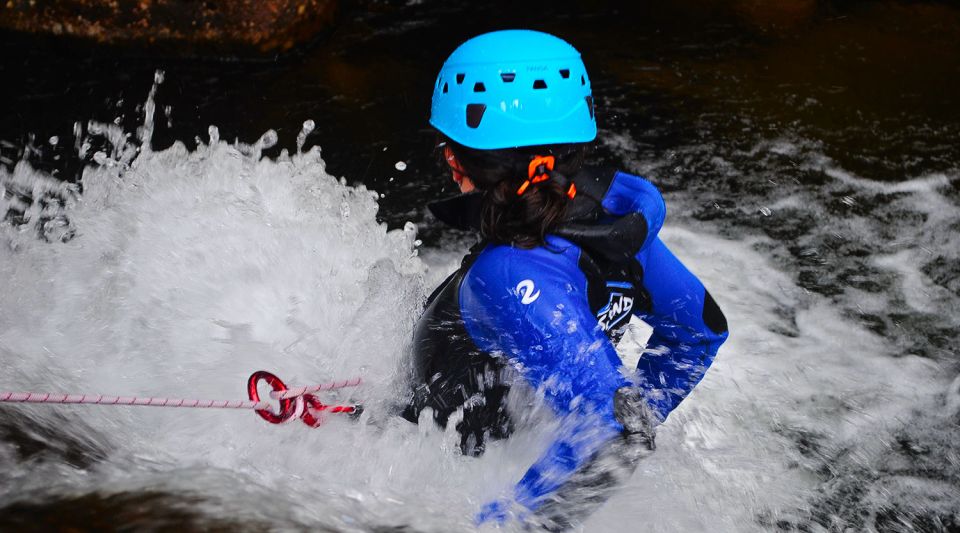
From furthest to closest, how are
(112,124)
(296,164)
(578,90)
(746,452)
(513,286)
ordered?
1. (112,124)
2. (296,164)
3. (746,452)
4. (578,90)
5. (513,286)

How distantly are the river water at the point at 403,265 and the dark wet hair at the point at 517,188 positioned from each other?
1.69 ft

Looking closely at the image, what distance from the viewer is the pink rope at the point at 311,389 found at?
2.34 m

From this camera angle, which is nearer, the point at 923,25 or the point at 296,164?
the point at 296,164

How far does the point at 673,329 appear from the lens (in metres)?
2.58

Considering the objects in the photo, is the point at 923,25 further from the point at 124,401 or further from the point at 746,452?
the point at 124,401

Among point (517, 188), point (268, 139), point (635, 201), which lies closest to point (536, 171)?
point (517, 188)

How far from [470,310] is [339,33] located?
5454mm

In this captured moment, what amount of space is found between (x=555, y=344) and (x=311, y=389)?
36.1 inches

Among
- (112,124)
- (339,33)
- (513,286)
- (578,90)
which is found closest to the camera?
(513,286)

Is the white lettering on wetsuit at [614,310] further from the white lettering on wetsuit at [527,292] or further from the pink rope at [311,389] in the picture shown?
the pink rope at [311,389]

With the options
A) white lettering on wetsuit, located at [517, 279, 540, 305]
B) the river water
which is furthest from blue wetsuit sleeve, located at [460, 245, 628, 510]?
the river water

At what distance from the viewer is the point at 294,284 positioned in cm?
356

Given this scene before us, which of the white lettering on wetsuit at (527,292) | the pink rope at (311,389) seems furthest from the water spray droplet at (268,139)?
the white lettering on wetsuit at (527,292)

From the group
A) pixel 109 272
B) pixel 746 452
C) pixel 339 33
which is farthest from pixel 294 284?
pixel 339 33
